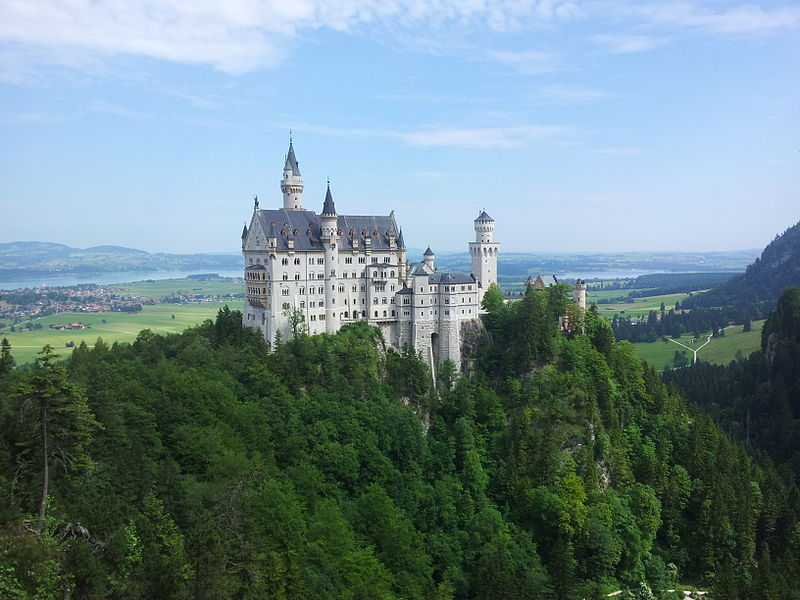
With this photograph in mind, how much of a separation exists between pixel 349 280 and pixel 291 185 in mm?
14654

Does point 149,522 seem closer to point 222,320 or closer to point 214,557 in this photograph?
point 214,557

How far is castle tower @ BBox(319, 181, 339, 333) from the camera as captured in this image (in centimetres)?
8562

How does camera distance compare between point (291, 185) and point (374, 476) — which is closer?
point (374, 476)

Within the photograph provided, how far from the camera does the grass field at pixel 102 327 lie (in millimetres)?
118125

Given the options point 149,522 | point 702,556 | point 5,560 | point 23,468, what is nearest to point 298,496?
point 149,522

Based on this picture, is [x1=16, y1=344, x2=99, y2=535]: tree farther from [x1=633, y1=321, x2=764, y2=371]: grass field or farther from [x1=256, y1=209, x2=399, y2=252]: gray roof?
[x1=633, y1=321, x2=764, y2=371]: grass field

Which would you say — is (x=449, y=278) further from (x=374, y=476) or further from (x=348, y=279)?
(x=374, y=476)

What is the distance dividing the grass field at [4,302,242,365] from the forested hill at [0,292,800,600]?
35.3 metres

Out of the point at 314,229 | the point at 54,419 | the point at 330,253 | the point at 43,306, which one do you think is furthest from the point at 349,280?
the point at 43,306

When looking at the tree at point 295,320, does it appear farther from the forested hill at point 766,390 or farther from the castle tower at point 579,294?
the forested hill at point 766,390

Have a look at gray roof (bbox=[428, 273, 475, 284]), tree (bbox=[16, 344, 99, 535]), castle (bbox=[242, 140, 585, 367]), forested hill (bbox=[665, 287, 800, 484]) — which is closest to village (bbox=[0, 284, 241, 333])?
castle (bbox=[242, 140, 585, 367])

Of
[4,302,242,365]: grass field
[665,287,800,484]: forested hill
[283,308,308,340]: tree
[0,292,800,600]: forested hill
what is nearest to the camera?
[0,292,800,600]: forested hill

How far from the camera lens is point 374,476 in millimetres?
71250

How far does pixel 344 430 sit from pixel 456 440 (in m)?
13.3
